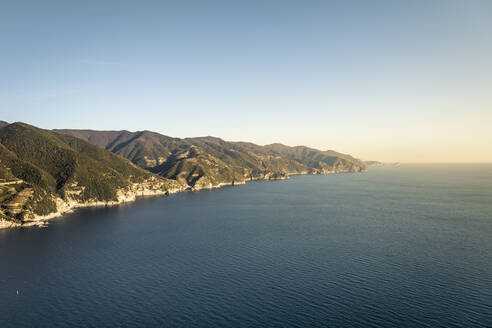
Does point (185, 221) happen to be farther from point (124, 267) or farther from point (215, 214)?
point (124, 267)

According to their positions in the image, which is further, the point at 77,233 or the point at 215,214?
the point at 215,214

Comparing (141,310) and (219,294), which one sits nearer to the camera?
(141,310)

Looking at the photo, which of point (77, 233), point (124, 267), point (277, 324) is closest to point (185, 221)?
point (77, 233)

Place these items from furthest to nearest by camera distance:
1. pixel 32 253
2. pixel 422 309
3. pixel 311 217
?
pixel 311 217 → pixel 32 253 → pixel 422 309

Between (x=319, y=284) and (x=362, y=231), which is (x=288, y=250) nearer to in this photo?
(x=319, y=284)

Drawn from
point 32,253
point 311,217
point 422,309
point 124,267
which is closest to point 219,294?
point 124,267

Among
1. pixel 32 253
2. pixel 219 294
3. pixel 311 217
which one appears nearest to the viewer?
pixel 219 294
